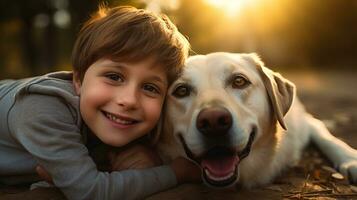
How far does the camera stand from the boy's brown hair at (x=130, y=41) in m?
2.77

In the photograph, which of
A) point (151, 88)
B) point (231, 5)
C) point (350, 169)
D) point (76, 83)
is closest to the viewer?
point (151, 88)

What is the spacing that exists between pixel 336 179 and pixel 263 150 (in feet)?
2.29

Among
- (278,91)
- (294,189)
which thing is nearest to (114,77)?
(278,91)

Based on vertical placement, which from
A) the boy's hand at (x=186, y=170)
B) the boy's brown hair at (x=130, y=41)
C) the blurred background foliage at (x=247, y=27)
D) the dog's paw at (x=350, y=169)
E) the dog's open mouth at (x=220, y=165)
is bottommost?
the blurred background foliage at (x=247, y=27)

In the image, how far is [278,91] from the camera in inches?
129

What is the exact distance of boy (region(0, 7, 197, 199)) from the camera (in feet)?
8.40

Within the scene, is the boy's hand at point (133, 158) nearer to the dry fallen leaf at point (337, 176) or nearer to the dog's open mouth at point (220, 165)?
the dog's open mouth at point (220, 165)

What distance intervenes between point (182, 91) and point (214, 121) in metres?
0.53

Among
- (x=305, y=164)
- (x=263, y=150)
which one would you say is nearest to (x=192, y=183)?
(x=263, y=150)

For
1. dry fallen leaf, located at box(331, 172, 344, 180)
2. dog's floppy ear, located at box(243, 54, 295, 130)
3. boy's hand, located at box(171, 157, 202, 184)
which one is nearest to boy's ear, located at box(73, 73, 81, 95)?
boy's hand, located at box(171, 157, 202, 184)

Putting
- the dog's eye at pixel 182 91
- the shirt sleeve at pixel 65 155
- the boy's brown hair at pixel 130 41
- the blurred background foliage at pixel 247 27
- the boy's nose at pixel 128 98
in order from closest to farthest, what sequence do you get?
1. the shirt sleeve at pixel 65 155
2. the boy's nose at pixel 128 98
3. the boy's brown hair at pixel 130 41
4. the dog's eye at pixel 182 91
5. the blurred background foliage at pixel 247 27

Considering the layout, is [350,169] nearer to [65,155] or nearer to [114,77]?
[114,77]

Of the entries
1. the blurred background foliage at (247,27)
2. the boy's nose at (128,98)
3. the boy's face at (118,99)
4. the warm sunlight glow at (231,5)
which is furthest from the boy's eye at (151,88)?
the warm sunlight glow at (231,5)

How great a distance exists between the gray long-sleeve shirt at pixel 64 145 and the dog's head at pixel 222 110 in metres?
0.29
